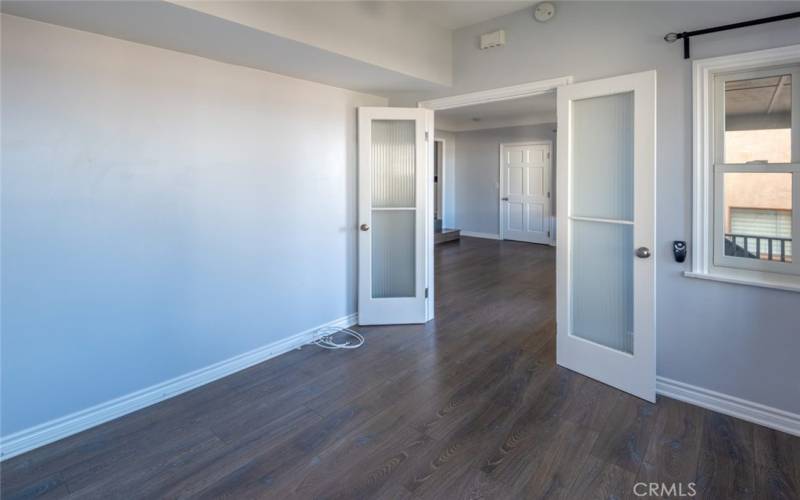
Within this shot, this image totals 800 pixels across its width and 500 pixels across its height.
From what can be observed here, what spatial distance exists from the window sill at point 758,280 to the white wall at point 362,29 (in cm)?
250

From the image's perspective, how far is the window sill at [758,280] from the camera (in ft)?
7.52

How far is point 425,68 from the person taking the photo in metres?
3.57

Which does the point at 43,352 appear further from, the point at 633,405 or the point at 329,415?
the point at 633,405

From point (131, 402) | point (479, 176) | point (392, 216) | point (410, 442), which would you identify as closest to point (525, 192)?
point (479, 176)

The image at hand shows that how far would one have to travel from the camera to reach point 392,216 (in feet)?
13.6

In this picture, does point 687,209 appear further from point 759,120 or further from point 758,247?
point 759,120

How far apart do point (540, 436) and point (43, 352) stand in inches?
107

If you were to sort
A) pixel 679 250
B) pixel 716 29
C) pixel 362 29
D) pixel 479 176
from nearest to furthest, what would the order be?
pixel 716 29 < pixel 679 250 < pixel 362 29 < pixel 479 176

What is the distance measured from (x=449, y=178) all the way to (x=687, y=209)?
7496 mm

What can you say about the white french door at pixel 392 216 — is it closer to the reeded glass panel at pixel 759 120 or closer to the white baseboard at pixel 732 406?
the white baseboard at pixel 732 406

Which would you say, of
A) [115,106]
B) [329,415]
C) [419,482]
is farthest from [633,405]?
[115,106]

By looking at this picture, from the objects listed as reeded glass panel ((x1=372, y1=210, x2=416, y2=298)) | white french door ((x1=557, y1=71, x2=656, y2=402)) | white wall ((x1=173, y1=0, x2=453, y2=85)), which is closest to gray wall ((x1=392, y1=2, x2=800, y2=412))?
white french door ((x1=557, y1=71, x2=656, y2=402))

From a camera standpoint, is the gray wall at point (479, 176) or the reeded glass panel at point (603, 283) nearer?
the reeded glass panel at point (603, 283)

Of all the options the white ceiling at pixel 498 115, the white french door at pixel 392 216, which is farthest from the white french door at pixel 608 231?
the white ceiling at pixel 498 115
